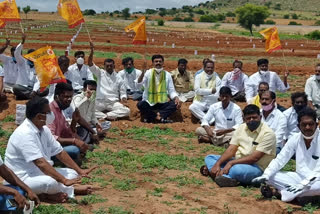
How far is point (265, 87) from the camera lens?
8.77 metres

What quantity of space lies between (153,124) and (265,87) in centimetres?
301

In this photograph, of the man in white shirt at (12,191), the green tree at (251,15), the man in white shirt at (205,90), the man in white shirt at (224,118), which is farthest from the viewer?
the green tree at (251,15)

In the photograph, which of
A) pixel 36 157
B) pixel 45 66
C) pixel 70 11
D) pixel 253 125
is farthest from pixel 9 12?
pixel 253 125

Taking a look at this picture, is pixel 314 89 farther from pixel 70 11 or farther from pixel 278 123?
pixel 70 11

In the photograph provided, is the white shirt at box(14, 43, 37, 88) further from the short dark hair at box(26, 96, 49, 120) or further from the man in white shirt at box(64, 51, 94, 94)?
the short dark hair at box(26, 96, 49, 120)

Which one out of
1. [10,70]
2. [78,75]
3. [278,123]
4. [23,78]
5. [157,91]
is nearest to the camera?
[278,123]

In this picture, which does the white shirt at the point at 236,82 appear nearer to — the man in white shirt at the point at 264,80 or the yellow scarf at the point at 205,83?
the man in white shirt at the point at 264,80

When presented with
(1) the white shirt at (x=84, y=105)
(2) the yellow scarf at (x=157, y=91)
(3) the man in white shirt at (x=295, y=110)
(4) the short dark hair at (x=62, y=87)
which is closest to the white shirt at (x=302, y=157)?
(3) the man in white shirt at (x=295, y=110)

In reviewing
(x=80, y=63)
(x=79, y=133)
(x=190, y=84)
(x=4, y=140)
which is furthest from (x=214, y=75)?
(x=4, y=140)

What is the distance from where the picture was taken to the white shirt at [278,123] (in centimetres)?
761

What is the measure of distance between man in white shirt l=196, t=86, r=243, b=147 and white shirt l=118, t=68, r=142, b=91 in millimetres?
3627

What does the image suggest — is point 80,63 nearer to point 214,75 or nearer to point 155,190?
point 214,75

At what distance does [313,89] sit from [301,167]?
4898 millimetres

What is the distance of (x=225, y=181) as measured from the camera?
6.50 m
